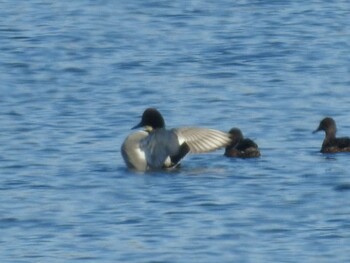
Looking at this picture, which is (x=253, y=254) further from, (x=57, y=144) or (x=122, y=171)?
(x=57, y=144)

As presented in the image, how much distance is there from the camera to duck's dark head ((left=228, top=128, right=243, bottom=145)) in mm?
16266

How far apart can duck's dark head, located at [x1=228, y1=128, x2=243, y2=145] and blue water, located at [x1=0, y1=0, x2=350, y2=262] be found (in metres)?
0.24

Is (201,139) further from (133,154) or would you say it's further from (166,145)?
(133,154)

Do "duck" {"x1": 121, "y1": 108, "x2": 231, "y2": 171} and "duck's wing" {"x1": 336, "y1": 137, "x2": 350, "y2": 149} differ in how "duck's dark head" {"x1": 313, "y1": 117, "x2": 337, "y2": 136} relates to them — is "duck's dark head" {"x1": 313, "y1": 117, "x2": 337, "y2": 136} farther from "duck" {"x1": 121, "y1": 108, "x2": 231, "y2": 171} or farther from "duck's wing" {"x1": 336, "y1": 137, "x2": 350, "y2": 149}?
"duck" {"x1": 121, "y1": 108, "x2": 231, "y2": 171}

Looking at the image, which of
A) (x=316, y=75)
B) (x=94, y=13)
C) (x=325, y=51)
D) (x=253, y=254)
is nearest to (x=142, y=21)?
(x=94, y=13)

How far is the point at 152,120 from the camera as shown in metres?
16.5

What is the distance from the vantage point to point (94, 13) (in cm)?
2766

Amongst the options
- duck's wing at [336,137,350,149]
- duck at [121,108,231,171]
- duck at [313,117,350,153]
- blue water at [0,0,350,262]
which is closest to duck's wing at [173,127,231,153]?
duck at [121,108,231,171]

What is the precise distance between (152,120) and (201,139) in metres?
0.62

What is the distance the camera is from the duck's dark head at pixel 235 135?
53.4 ft

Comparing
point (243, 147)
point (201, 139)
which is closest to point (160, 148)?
point (201, 139)

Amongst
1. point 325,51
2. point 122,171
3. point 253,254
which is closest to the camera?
point 253,254

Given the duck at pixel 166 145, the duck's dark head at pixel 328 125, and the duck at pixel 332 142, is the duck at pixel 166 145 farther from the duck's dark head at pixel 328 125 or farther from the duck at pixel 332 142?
the duck's dark head at pixel 328 125

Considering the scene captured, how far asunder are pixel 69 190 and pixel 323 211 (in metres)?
2.43
